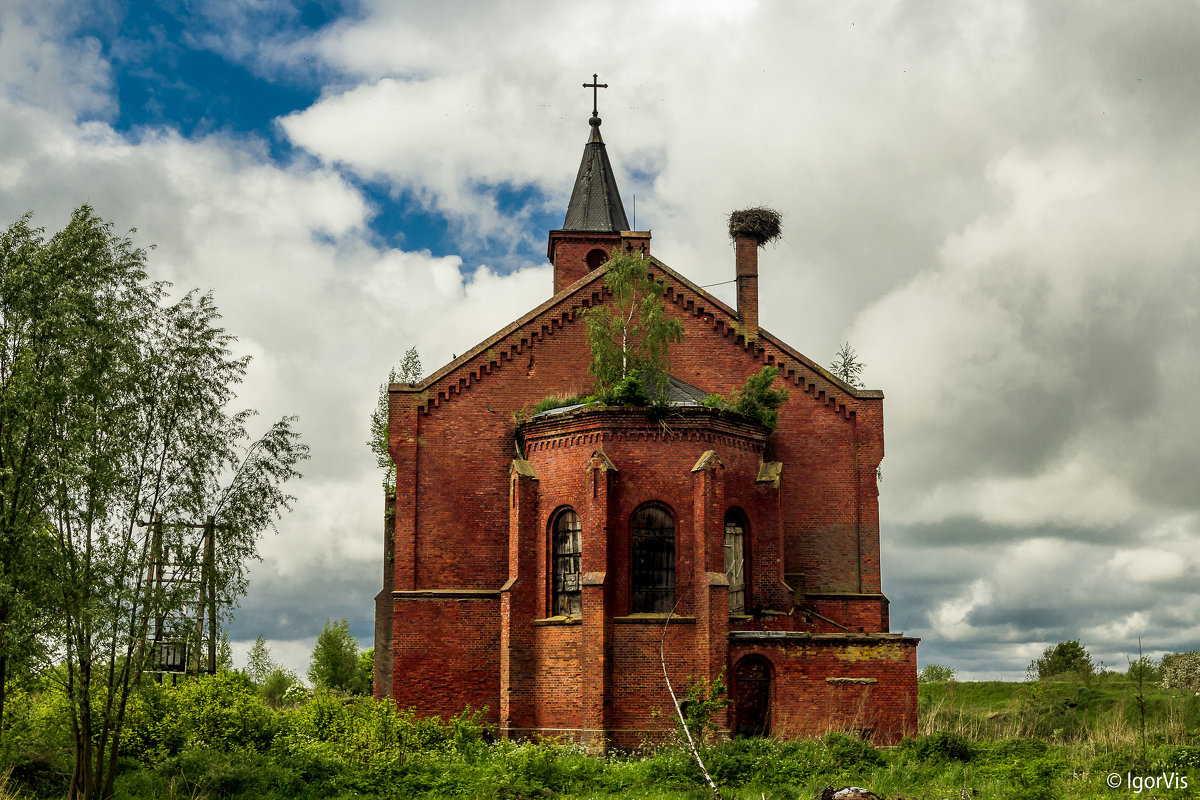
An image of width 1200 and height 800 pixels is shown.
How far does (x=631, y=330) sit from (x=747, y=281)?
3.90m

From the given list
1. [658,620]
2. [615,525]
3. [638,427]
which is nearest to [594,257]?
[638,427]

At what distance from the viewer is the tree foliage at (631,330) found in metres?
28.6

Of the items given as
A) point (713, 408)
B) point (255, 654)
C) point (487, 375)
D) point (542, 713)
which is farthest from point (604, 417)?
point (255, 654)

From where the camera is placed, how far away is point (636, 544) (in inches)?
1037

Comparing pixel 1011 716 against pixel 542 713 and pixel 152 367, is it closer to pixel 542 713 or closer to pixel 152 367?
pixel 542 713

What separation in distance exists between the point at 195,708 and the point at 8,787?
148 inches

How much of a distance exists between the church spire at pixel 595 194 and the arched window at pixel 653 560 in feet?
56.4

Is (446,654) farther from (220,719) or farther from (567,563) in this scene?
(220,719)

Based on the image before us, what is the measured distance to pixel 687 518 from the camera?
26203 millimetres

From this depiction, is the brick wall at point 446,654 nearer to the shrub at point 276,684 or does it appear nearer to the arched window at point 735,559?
the arched window at point 735,559

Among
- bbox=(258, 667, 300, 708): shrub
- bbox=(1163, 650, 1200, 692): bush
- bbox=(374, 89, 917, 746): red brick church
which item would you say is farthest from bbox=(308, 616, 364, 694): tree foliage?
bbox=(1163, 650, 1200, 692): bush

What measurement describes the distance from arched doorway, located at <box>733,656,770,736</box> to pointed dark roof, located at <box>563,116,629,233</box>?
2001 cm

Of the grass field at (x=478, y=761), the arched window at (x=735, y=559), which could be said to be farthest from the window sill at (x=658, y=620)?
the grass field at (x=478, y=761)

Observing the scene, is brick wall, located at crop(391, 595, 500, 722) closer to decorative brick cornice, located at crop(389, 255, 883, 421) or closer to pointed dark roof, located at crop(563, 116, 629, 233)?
decorative brick cornice, located at crop(389, 255, 883, 421)
